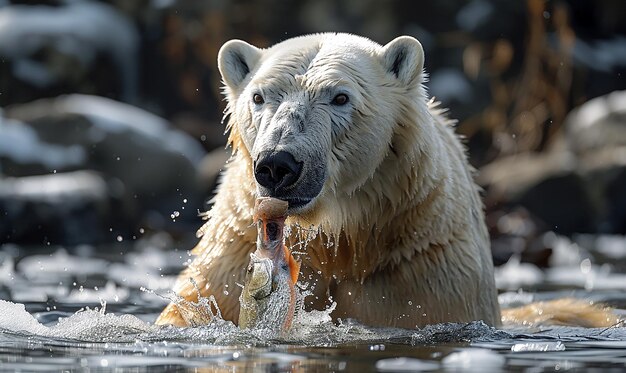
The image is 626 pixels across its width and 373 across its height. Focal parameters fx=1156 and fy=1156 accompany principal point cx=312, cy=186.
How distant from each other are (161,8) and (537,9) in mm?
5750

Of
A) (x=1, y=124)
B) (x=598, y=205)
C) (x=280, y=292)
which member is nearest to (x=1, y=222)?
(x=1, y=124)

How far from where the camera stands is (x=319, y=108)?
4.56 meters

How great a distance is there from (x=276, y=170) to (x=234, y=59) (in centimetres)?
102

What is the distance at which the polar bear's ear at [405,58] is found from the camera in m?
4.84

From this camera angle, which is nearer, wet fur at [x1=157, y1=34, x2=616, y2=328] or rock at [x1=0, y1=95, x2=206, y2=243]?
wet fur at [x1=157, y1=34, x2=616, y2=328]

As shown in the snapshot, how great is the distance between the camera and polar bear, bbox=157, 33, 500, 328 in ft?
15.2

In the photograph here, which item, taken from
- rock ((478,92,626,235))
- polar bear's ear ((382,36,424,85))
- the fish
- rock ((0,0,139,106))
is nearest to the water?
the fish

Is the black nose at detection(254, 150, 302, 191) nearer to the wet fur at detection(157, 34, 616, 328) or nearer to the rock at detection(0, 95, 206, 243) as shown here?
the wet fur at detection(157, 34, 616, 328)

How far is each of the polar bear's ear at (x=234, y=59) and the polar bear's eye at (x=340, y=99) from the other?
0.54 meters

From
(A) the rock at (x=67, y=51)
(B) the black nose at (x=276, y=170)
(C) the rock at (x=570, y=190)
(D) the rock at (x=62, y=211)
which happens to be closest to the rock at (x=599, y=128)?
(C) the rock at (x=570, y=190)

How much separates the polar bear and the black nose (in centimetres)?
31

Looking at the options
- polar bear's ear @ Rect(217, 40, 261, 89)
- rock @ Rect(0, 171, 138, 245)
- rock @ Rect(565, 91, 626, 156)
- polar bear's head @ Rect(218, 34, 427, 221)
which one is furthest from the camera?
rock @ Rect(565, 91, 626, 156)

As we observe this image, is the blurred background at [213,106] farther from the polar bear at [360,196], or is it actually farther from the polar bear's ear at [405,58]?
the polar bear's ear at [405,58]

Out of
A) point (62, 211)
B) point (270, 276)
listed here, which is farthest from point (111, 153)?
point (270, 276)
